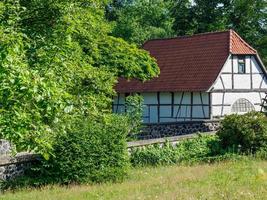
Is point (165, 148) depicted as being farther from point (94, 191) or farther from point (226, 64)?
point (226, 64)

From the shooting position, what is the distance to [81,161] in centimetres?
1498

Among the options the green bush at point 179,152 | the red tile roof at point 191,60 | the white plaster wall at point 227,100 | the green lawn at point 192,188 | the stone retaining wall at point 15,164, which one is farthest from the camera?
the red tile roof at point 191,60

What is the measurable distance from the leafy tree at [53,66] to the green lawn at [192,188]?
1.53 m

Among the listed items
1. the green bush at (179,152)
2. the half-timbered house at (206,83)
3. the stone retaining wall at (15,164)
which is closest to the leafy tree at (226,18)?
the half-timbered house at (206,83)

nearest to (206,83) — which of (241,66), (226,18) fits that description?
(241,66)

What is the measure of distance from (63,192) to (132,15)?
111 ft

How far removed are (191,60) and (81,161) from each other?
2123 cm

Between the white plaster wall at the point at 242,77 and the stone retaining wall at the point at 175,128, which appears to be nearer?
the stone retaining wall at the point at 175,128

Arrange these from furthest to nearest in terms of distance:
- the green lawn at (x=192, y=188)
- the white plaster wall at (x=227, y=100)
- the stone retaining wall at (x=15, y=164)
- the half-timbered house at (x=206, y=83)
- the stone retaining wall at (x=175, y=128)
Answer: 1. the half-timbered house at (x=206, y=83)
2. the white plaster wall at (x=227, y=100)
3. the stone retaining wall at (x=175, y=128)
4. the stone retaining wall at (x=15, y=164)
5. the green lawn at (x=192, y=188)

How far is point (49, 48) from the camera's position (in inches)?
365

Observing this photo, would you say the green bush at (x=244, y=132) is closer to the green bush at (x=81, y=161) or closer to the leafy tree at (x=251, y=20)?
the green bush at (x=81, y=161)

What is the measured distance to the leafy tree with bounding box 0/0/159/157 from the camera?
7.11 metres

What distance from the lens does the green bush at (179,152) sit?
1841 centimetres

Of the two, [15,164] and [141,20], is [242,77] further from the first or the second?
[15,164]
